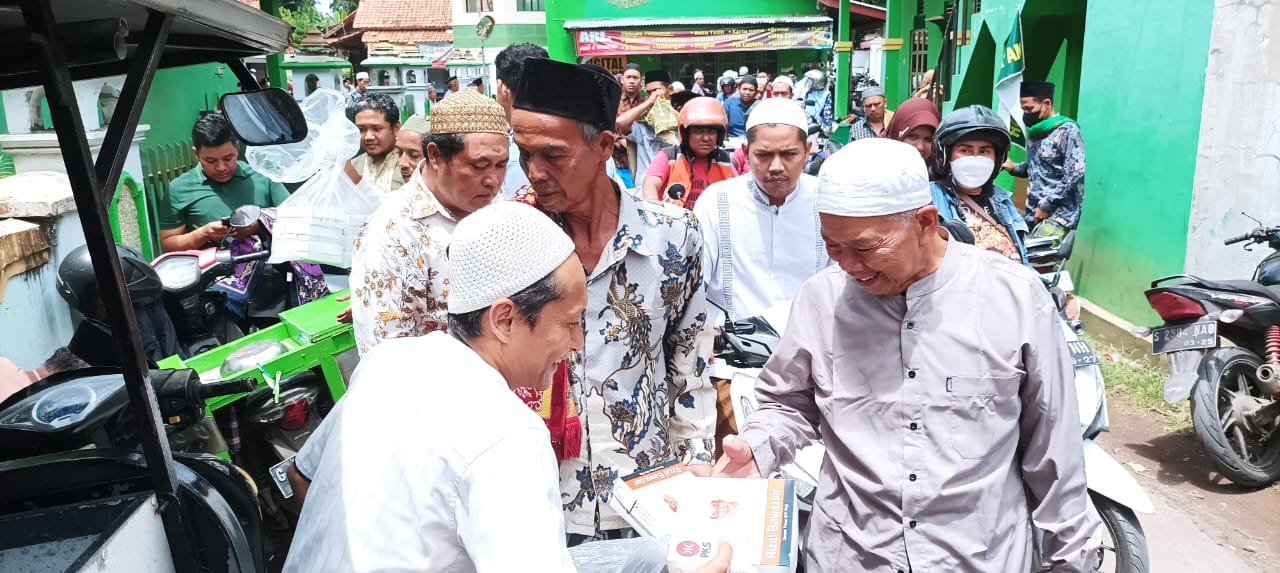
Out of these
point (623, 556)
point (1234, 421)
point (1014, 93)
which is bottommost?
point (1234, 421)

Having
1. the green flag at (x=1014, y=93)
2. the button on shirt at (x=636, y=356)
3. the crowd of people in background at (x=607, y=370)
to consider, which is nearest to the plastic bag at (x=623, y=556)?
the crowd of people in background at (x=607, y=370)

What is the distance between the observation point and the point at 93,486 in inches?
82.0

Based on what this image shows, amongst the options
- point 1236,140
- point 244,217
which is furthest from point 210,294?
point 1236,140

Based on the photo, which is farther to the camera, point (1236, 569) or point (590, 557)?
point (1236, 569)

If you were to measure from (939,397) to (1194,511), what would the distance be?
136 inches

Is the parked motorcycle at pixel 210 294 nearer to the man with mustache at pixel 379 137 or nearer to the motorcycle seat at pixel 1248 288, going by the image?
the man with mustache at pixel 379 137

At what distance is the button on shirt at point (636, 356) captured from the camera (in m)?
2.45

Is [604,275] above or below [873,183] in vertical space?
below

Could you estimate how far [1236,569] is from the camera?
13.4ft

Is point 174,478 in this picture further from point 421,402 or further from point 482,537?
point 482,537

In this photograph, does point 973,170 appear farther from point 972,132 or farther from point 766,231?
point 766,231

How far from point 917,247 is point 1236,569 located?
3167mm

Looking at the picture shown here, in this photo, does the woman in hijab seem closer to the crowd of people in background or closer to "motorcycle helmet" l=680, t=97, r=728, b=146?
"motorcycle helmet" l=680, t=97, r=728, b=146

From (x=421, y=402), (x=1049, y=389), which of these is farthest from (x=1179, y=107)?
(x=421, y=402)
